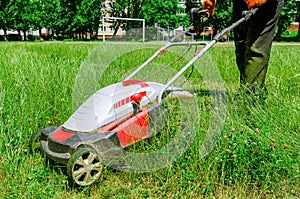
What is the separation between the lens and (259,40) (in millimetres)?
2922

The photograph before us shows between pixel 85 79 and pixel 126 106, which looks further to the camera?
pixel 85 79

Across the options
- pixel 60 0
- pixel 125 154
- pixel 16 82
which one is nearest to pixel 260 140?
pixel 125 154

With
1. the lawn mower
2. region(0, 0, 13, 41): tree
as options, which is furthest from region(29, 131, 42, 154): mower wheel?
Result: region(0, 0, 13, 41): tree

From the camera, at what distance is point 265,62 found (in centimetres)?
296

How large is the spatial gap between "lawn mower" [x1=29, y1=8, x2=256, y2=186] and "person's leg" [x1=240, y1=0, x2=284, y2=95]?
2.29 feet

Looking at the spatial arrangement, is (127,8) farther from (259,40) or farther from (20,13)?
(259,40)

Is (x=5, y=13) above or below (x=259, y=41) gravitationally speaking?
above

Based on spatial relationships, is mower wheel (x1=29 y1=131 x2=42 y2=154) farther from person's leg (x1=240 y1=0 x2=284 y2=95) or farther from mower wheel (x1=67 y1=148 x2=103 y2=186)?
person's leg (x1=240 y1=0 x2=284 y2=95)

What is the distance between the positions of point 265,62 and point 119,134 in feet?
5.18

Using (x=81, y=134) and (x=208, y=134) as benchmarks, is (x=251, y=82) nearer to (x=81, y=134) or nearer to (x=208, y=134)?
(x=208, y=134)

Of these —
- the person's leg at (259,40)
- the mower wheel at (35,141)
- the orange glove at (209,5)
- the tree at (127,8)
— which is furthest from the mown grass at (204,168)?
the tree at (127,8)

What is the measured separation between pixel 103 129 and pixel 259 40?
5.33ft

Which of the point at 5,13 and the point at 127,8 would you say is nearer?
the point at 5,13

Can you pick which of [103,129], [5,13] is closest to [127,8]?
[5,13]
